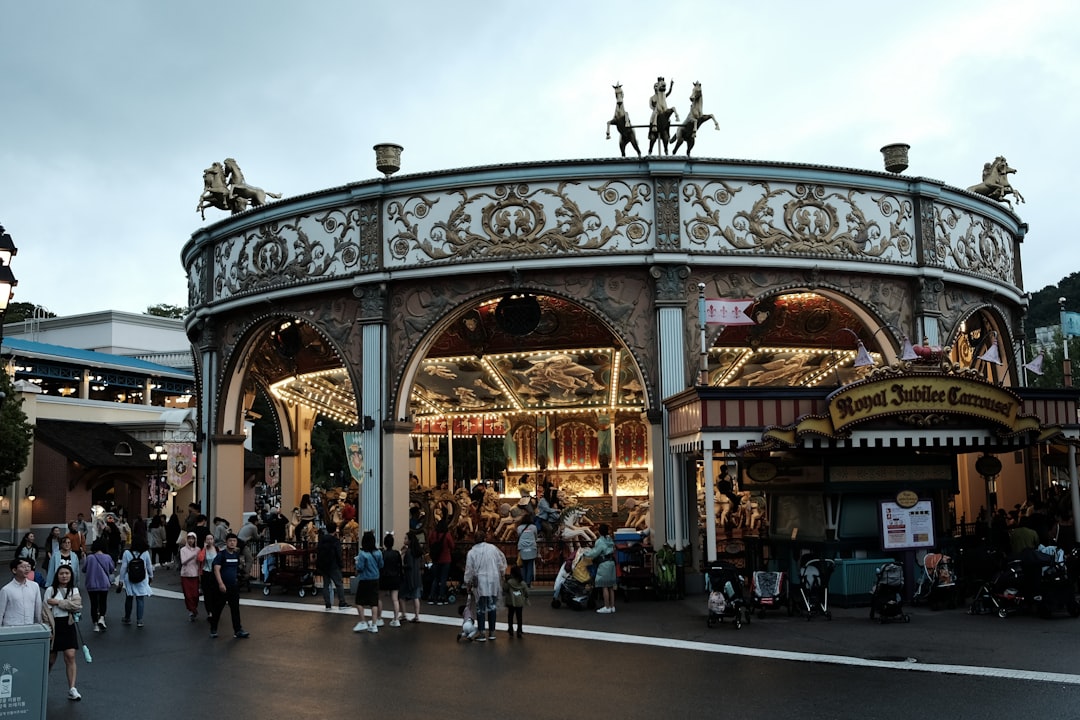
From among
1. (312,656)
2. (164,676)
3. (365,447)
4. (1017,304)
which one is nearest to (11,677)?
(164,676)

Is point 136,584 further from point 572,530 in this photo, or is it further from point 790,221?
point 790,221

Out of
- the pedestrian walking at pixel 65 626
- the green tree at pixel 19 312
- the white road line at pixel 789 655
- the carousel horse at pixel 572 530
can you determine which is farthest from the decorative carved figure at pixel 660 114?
the green tree at pixel 19 312

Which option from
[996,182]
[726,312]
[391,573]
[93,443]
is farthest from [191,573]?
[93,443]

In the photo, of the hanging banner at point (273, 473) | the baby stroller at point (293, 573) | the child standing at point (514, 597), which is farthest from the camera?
the hanging banner at point (273, 473)

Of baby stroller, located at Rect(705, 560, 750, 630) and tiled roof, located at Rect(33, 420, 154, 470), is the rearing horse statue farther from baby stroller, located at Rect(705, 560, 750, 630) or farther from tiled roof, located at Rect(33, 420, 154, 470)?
tiled roof, located at Rect(33, 420, 154, 470)

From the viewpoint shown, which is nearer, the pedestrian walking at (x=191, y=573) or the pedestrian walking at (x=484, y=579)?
the pedestrian walking at (x=484, y=579)

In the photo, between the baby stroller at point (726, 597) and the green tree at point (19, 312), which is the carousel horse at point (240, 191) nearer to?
the baby stroller at point (726, 597)

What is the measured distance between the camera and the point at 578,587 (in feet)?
61.1

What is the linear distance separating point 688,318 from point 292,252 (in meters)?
9.62

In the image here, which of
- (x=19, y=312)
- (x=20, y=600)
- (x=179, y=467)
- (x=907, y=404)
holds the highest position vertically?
(x=19, y=312)

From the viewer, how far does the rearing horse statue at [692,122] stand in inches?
919

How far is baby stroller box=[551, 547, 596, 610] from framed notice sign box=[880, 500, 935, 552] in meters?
5.09

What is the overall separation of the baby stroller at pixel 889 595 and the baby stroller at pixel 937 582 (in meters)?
1.52

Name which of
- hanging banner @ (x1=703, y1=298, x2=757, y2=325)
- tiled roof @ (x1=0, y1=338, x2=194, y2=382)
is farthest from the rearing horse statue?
tiled roof @ (x1=0, y1=338, x2=194, y2=382)
